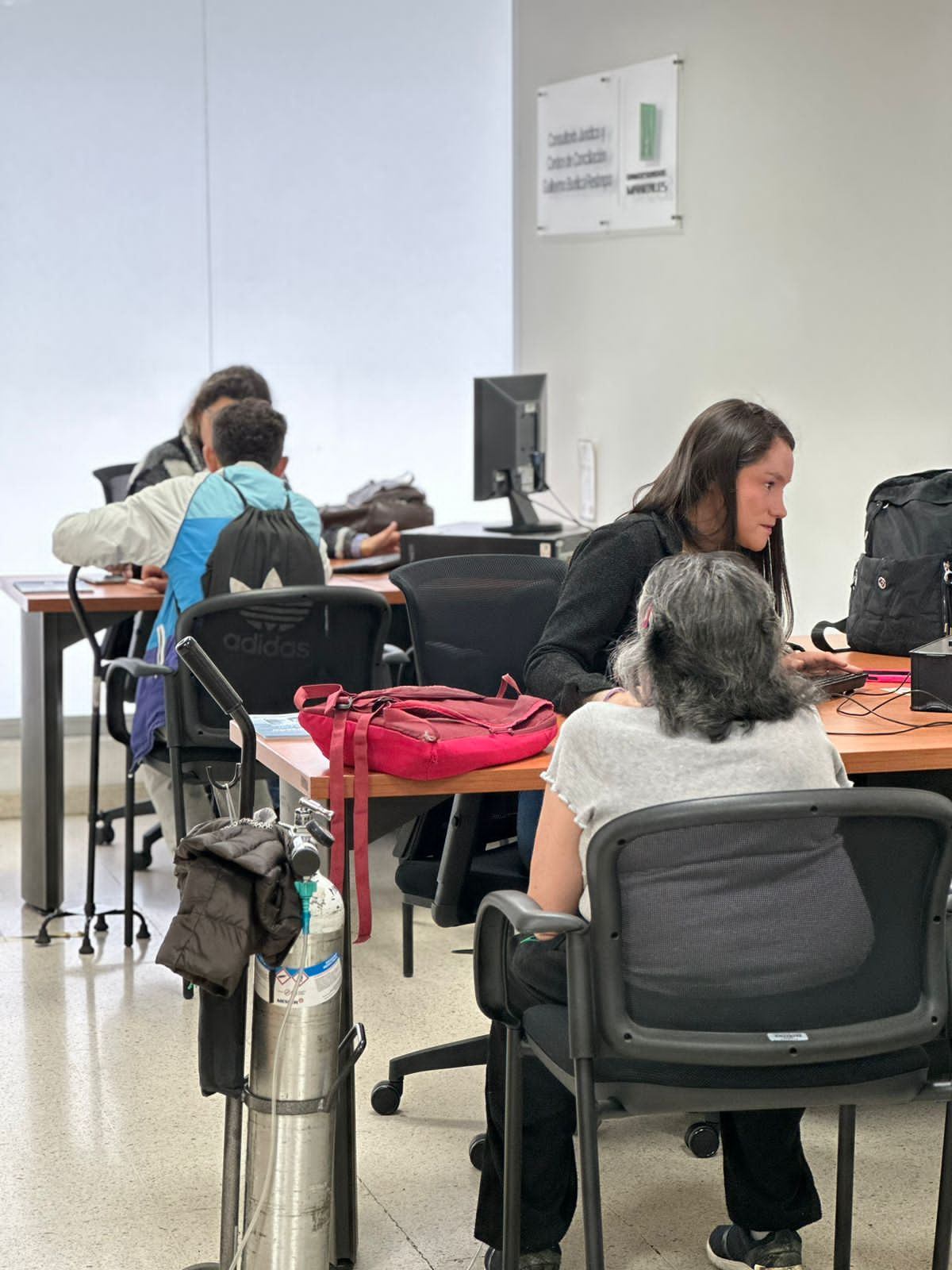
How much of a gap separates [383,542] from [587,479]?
3.49ft

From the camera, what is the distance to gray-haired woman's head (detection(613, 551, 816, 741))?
191cm

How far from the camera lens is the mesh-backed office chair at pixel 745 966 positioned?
176 centimetres

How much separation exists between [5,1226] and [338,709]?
99cm

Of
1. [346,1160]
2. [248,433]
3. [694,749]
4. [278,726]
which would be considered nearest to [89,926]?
[248,433]

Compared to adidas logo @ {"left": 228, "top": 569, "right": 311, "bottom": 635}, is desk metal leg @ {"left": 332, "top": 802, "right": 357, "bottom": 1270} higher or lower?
lower

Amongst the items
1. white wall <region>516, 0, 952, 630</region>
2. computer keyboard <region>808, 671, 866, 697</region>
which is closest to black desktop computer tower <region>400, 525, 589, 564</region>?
white wall <region>516, 0, 952, 630</region>

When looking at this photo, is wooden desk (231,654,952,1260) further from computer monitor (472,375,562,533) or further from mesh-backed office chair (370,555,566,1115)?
computer monitor (472,375,562,533)

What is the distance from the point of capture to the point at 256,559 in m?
3.65

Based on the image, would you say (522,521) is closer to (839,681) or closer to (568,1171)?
(839,681)

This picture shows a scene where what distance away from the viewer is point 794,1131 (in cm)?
224

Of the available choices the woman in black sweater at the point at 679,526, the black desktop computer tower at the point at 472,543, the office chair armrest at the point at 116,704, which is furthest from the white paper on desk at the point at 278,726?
the black desktop computer tower at the point at 472,543

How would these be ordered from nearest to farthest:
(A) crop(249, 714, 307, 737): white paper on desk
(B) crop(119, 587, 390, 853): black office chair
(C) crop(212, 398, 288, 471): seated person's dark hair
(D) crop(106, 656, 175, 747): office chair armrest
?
1. (A) crop(249, 714, 307, 737): white paper on desk
2. (B) crop(119, 587, 390, 853): black office chair
3. (C) crop(212, 398, 288, 471): seated person's dark hair
4. (D) crop(106, 656, 175, 747): office chair armrest

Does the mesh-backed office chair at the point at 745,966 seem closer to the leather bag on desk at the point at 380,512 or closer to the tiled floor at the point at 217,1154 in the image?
the tiled floor at the point at 217,1154

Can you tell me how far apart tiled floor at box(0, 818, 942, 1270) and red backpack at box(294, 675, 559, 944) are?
0.62m
